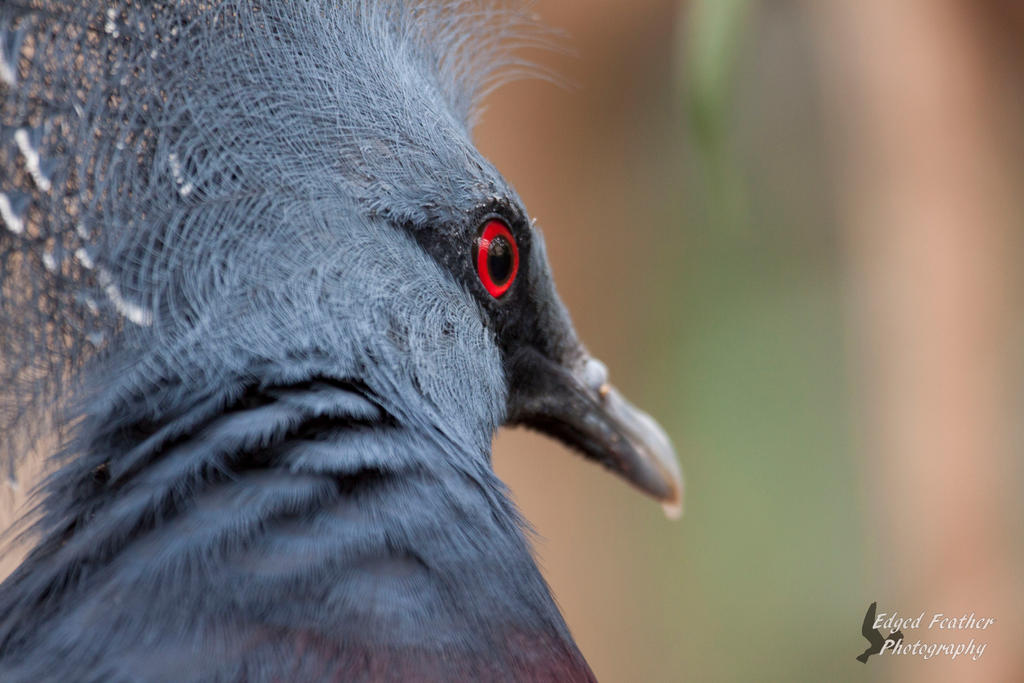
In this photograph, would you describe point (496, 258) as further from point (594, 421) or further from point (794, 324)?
point (794, 324)

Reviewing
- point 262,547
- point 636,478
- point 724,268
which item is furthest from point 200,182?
point 724,268

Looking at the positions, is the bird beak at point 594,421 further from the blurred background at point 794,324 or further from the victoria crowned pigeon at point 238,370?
the blurred background at point 794,324

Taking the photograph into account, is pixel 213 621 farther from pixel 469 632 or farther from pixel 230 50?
pixel 230 50

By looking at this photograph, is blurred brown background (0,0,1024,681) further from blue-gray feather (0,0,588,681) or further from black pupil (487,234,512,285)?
blue-gray feather (0,0,588,681)

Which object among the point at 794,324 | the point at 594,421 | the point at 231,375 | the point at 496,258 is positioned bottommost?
the point at 231,375

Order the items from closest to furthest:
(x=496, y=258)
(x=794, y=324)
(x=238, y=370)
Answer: (x=238, y=370)
(x=496, y=258)
(x=794, y=324)

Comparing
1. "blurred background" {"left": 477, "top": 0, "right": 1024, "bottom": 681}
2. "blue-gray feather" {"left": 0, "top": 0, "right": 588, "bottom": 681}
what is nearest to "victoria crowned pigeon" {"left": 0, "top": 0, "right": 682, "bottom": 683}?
"blue-gray feather" {"left": 0, "top": 0, "right": 588, "bottom": 681}

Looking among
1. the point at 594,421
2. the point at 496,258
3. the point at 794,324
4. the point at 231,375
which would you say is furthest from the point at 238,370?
the point at 794,324
